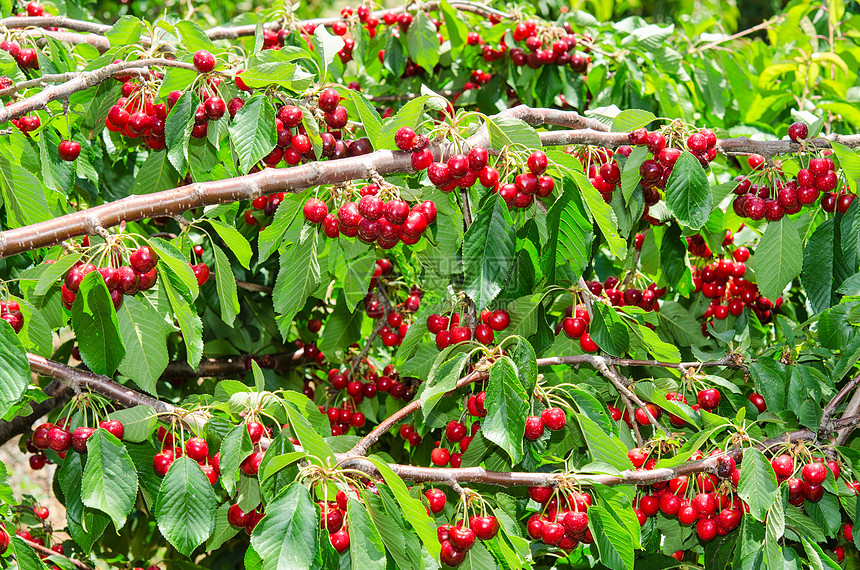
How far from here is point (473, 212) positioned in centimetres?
202

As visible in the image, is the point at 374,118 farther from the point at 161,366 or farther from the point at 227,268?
the point at 161,366

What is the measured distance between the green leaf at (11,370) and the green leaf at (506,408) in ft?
3.13

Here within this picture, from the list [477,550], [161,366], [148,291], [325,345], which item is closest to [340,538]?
[477,550]

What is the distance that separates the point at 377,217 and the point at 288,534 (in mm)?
721

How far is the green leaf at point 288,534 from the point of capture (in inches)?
54.0

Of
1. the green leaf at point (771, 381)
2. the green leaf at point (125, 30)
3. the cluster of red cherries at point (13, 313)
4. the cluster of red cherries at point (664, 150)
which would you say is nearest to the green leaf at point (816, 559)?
the green leaf at point (771, 381)

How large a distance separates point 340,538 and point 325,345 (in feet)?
4.68

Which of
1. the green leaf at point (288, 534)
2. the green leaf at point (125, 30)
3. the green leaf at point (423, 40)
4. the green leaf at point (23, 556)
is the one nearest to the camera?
the green leaf at point (288, 534)

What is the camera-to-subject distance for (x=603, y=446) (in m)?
1.80

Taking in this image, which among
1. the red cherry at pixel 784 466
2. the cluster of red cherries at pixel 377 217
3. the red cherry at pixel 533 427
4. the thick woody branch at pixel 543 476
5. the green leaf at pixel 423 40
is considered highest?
the green leaf at pixel 423 40

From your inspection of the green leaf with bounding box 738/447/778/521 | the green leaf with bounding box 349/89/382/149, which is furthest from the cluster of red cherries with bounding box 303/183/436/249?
the green leaf with bounding box 738/447/778/521

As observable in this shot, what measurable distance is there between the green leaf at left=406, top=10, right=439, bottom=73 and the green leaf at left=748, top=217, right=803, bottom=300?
1623mm

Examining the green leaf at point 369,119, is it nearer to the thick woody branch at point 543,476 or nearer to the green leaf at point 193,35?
the green leaf at point 193,35

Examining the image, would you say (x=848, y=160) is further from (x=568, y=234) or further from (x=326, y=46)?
(x=326, y=46)
